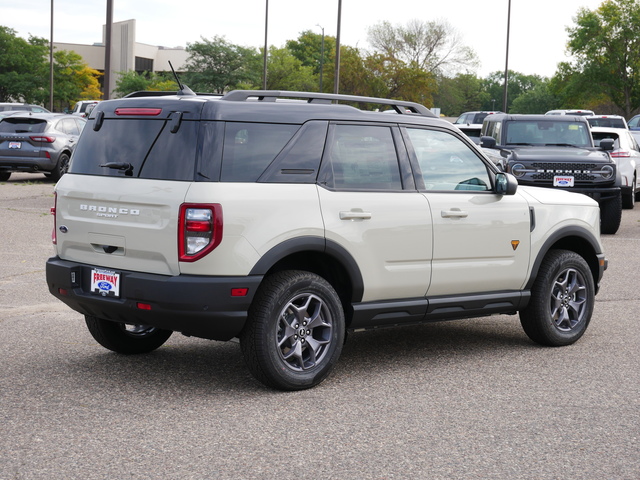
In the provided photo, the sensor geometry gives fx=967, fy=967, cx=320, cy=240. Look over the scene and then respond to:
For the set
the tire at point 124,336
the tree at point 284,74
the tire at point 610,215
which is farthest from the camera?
the tree at point 284,74

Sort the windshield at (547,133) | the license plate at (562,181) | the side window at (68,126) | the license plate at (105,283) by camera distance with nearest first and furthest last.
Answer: the license plate at (105,283)
the license plate at (562,181)
the windshield at (547,133)
the side window at (68,126)

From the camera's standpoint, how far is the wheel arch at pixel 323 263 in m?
5.64

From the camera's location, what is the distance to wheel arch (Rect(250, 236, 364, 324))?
564 cm

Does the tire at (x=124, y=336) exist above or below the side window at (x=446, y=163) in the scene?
below

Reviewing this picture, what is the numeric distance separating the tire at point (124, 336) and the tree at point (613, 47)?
69684 mm

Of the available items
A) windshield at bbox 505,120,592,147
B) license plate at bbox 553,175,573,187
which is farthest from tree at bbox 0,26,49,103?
license plate at bbox 553,175,573,187

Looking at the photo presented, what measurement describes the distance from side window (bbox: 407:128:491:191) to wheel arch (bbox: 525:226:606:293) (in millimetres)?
767

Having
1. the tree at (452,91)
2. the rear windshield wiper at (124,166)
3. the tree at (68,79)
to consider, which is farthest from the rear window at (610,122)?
the tree at (68,79)

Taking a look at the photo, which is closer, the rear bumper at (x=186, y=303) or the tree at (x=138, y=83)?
the rear bumper at (x=186, y=303)

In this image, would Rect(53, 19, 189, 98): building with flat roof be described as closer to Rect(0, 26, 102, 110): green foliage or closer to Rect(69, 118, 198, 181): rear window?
Rect(0, 26, 102, 110): green foliage

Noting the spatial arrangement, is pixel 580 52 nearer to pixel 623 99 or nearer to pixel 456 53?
pixel 623 99

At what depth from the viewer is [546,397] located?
5801mm

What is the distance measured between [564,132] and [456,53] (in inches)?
2862

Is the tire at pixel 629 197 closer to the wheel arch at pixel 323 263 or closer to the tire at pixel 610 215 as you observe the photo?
the tire at pixel 610 215
